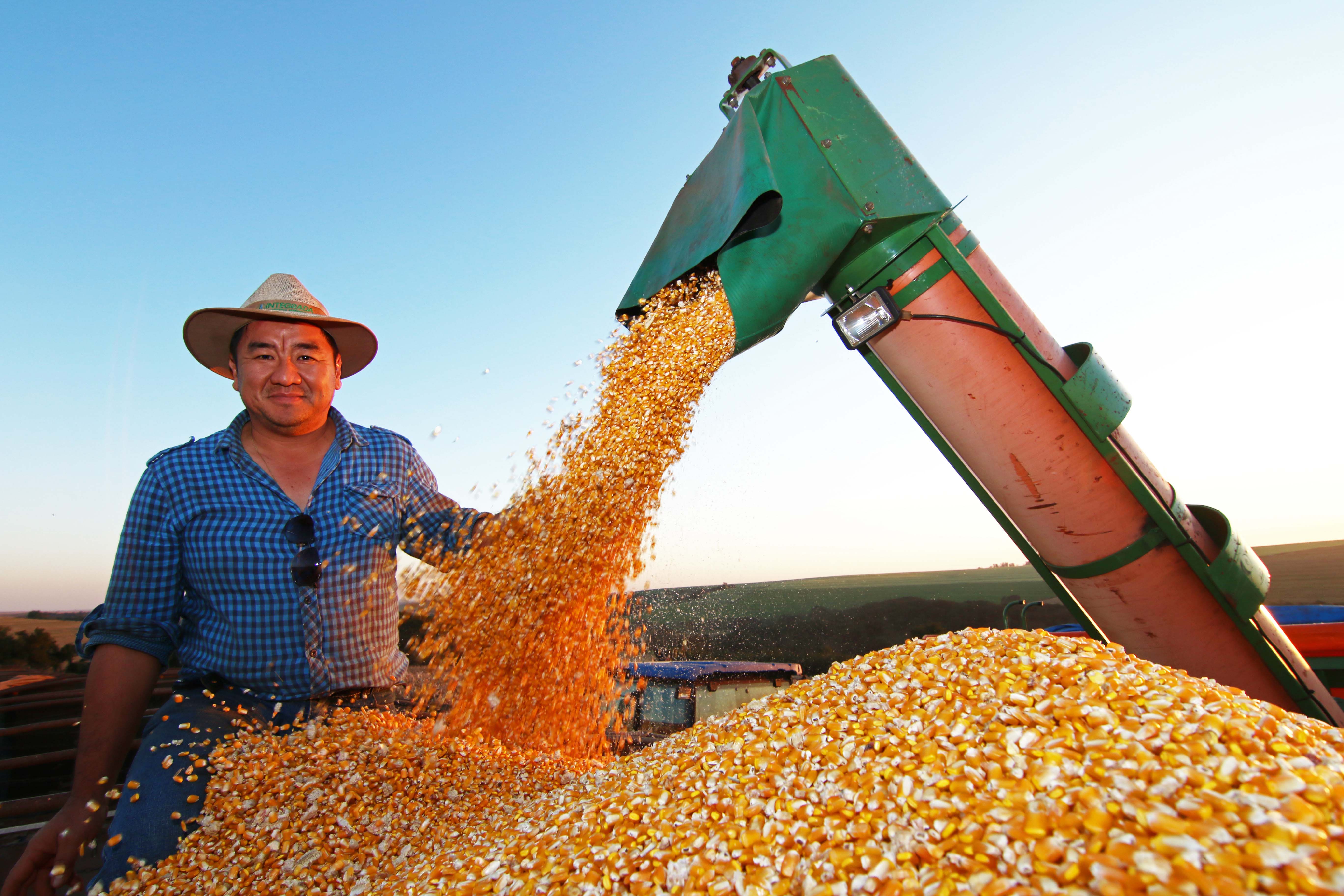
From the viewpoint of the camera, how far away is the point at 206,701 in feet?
6.14

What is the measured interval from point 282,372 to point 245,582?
2.27 ft

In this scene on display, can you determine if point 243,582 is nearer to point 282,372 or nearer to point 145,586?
point 145,586

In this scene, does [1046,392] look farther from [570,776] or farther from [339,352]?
[339,352]

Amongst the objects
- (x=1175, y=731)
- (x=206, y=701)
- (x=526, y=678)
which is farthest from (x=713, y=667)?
(x=1175, y=731)

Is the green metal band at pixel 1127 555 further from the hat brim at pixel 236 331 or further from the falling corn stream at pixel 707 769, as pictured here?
the hat brim at pixel 236 331

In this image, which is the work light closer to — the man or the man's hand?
the man

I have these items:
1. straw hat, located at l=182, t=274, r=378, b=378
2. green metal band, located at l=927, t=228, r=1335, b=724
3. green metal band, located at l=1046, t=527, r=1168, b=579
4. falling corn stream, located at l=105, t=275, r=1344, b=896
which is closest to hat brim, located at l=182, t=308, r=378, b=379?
straw hat, located at l=182, t=274, r=378, b=378

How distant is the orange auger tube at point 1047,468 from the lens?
1978 mm

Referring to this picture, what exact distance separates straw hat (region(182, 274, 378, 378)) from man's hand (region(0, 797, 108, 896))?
57.1 inches

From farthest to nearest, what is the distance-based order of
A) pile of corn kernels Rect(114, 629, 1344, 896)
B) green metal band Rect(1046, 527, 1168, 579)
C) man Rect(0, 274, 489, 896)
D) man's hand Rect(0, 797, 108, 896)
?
green metal band Rect(1046, 527, 1168, 579)
man Rect(0, 274, 489, 896)
man's hand Rect(0, 797, 108, 896)
pile of corn kernels Rect(114, 629, 1344, 896)

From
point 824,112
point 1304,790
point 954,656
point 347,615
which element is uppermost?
A: point 824,112

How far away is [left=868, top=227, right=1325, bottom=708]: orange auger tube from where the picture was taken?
6.49 ft

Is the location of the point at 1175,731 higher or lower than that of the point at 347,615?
lower

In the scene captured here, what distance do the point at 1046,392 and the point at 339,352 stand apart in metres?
2.53
